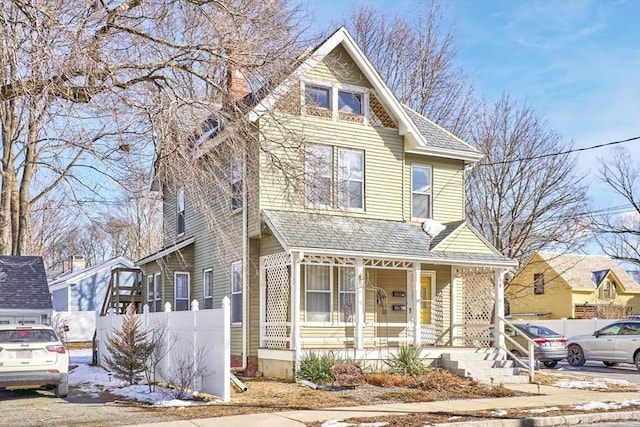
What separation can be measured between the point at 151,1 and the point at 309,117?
26.7 ft

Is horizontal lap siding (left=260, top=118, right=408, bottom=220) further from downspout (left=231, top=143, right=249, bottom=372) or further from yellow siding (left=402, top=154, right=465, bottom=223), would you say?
downspout (left=231, top=143, right=249, bottom=372)

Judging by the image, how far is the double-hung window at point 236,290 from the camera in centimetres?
1997

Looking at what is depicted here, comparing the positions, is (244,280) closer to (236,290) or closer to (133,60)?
(236,290)

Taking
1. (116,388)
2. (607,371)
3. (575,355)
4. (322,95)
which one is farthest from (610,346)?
(116,388)

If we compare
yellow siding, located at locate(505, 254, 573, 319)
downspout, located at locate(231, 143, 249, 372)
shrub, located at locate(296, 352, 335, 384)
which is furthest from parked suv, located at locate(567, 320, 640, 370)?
yellow siding, located at locate(505, 254, 573, 319)

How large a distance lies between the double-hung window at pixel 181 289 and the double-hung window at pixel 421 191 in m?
7.86

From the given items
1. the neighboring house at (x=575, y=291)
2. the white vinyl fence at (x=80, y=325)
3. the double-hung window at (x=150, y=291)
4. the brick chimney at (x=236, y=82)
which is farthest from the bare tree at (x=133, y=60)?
the neighboring house at (x=575, y=291)

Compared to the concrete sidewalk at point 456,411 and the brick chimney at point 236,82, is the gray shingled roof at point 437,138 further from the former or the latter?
the brick chimney at point 236,82

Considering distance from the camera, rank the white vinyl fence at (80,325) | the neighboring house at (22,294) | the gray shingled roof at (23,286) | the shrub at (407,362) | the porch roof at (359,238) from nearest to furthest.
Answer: the porch roof at (359,238) < the shrub at (407,362) < the neighboring house at (22,294) < the gray shingled roof at (23,286) < the white vinyl fence at (80,325)

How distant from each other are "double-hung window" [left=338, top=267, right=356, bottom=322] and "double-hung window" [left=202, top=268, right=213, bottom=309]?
4564 millimetres

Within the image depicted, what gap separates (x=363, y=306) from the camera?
19.2 metres

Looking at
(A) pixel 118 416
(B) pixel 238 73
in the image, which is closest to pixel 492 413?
(A) pixel 118 416

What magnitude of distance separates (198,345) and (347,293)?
6.05 meters

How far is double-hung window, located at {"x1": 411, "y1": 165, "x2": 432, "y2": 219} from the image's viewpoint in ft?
70.3
